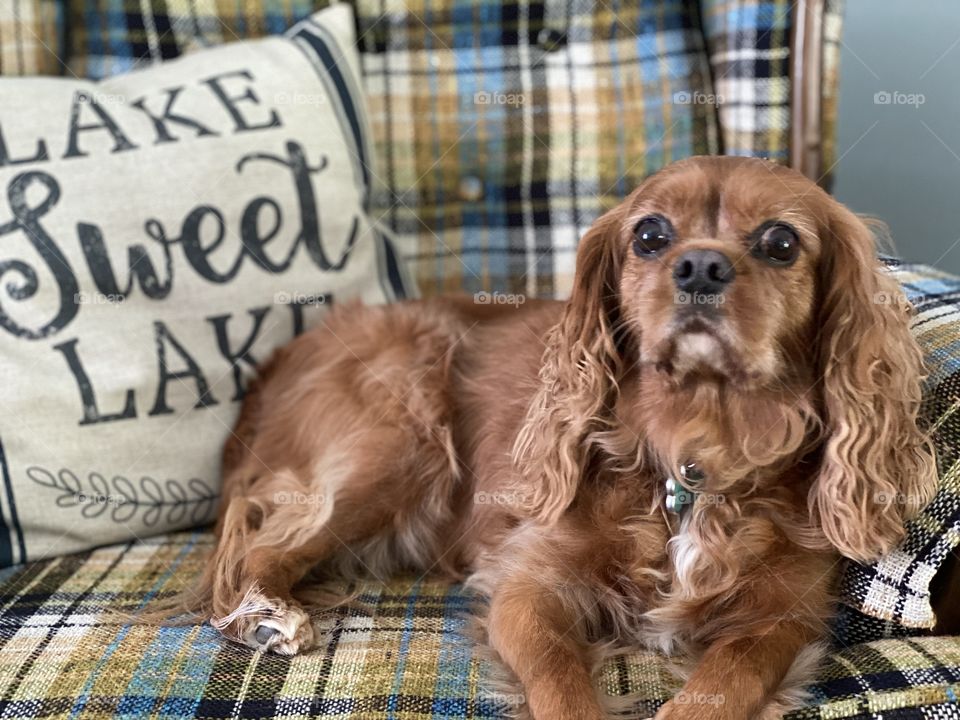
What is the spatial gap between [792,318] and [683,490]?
0.40 metres

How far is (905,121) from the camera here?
9.27 feet

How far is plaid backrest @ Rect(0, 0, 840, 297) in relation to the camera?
2.70 m

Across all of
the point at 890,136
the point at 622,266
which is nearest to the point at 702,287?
the point at 622,266

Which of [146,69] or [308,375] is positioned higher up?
[146,69]

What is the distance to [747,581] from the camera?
1741 mm

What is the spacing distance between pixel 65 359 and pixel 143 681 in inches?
33.1

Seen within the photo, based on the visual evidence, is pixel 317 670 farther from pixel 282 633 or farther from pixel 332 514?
pixel 332 514

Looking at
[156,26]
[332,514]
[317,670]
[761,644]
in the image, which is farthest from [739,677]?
[156,26]

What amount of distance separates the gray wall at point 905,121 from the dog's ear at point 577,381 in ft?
4.21

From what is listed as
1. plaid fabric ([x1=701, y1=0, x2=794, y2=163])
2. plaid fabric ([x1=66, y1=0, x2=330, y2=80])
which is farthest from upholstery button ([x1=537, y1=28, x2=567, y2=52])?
plaid fabric ([x1=66, y1=0, x2=330, y2=80])

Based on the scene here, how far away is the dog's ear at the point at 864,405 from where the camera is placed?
167 centimetres

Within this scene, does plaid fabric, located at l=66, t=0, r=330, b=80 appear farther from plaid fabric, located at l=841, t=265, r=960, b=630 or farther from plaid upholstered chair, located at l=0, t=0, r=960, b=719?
plaid fabric, located at l=841, t=265, r=960, b=630

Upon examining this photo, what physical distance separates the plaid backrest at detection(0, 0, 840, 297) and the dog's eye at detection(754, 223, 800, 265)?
1.05m

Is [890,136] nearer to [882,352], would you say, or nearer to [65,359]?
[882,352]
